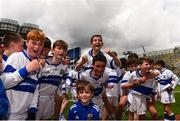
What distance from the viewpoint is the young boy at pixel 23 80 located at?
4988mm

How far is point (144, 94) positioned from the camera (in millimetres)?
9047

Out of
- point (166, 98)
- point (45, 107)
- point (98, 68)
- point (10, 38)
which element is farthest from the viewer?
point (166, 98)

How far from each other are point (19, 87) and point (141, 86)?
4.34 meters

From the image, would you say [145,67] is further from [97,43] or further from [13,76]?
[13,76]

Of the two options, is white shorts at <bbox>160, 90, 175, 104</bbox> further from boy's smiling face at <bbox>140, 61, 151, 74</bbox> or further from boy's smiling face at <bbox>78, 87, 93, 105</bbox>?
boy's smiling face at <bbox>78, 87, 93, 105</bbox>

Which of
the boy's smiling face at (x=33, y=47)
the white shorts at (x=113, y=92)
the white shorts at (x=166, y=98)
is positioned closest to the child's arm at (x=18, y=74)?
the boy's smiling face at (x=33, y=47)

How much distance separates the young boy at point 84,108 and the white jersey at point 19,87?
1.80 feet

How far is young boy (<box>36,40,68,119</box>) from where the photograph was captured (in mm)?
7465

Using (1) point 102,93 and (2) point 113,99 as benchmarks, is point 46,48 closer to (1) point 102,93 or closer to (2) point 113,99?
(1) point 102,93

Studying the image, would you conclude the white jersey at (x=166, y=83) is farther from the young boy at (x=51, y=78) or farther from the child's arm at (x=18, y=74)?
the child's arm at (x=18, y=74)

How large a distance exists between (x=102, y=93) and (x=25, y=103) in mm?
2816

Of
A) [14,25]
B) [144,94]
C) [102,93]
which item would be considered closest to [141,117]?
[144,94]

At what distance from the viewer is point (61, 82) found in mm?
8750

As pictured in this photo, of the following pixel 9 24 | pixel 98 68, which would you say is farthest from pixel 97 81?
pixel 9 24
